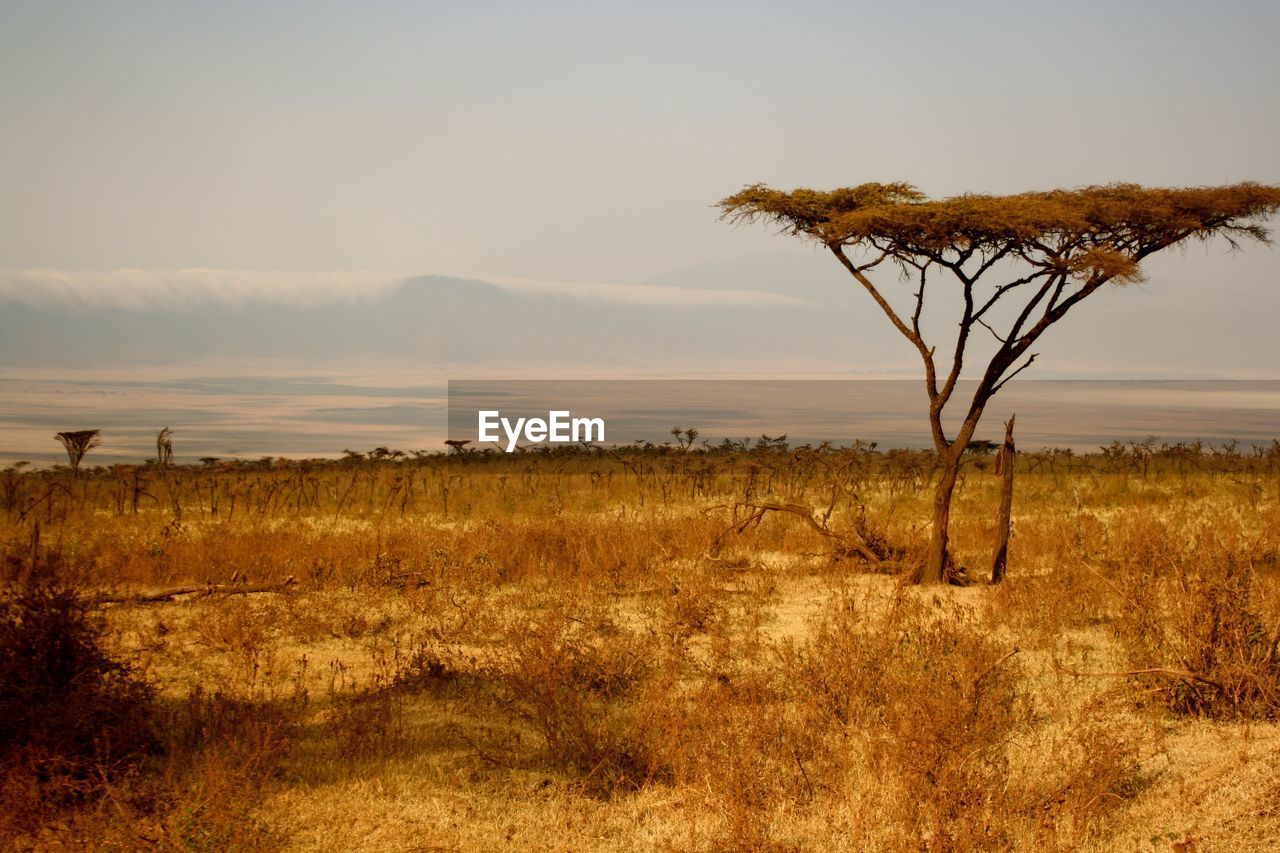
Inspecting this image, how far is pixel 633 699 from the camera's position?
7609 millimetres

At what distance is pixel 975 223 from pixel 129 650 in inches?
395

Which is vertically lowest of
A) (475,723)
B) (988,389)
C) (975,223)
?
(475,723)

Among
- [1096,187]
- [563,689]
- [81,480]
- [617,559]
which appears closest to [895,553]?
[617,559]

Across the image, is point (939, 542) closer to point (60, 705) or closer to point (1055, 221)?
point (1055, 221)

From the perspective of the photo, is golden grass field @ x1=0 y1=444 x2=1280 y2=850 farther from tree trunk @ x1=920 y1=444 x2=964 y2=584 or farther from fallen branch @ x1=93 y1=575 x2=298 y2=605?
tree trunk @ x1=920 y1=444 x2=964 y2=584

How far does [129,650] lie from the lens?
8242 mm

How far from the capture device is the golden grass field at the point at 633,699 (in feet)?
17.0

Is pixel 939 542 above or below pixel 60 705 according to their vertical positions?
above

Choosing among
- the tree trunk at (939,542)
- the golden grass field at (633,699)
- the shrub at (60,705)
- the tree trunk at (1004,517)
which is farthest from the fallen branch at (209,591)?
the tree trunk at (1004,517)

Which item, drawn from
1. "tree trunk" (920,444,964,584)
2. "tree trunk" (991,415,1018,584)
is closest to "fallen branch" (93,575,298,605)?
"tree trunk" (920,444,964,584)

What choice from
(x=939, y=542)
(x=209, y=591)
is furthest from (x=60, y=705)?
(x=939, y=542)

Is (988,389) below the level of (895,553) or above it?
above

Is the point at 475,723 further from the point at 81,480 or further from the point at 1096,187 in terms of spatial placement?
the point at 81,480

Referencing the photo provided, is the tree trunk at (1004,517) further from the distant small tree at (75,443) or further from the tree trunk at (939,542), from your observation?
the distant small tree at (75,443)
